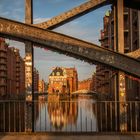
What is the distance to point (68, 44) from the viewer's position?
12.6 metres

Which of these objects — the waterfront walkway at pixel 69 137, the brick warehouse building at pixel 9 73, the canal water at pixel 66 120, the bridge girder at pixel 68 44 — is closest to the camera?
the waterfront walkway at pixel 69 137

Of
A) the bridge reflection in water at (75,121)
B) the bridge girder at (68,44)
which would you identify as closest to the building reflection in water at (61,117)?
the bridge reflection in water at (75,121)

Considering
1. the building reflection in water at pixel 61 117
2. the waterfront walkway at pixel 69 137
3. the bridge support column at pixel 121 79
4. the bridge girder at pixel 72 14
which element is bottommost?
the building reflection in water at pixel 61 117

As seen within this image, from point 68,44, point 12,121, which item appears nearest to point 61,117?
point 12,121

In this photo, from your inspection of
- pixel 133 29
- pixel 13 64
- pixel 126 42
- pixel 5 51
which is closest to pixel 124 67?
pixel 133 29

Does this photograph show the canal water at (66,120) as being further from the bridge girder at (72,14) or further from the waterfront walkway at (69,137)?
the bridge girder at (72,14)

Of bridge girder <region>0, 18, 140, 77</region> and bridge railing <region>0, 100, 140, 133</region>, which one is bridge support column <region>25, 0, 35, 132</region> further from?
bridge railing <region>0, 100, 140, 133</region>

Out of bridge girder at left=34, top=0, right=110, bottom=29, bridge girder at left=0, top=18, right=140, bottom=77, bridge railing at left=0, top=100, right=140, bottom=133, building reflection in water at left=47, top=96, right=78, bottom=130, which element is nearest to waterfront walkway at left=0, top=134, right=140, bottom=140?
bridge railing at left=0, top=100, right=140, bottom=133

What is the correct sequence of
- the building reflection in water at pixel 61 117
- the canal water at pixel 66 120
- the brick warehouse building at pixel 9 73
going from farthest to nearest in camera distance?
1. the brick warehouse building at pixel 9 73
2. the building reflection in water at pixel 61 117
3. the canal water at pixel 66 120

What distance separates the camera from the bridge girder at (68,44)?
41.2 feet

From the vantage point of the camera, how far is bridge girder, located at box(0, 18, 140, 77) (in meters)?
12.6

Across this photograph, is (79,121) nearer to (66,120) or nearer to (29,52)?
(66,120)

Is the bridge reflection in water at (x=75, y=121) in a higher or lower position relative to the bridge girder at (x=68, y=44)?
lower

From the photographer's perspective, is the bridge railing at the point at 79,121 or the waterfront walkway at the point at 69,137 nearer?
the waterfront walkway at the point at 69,137
